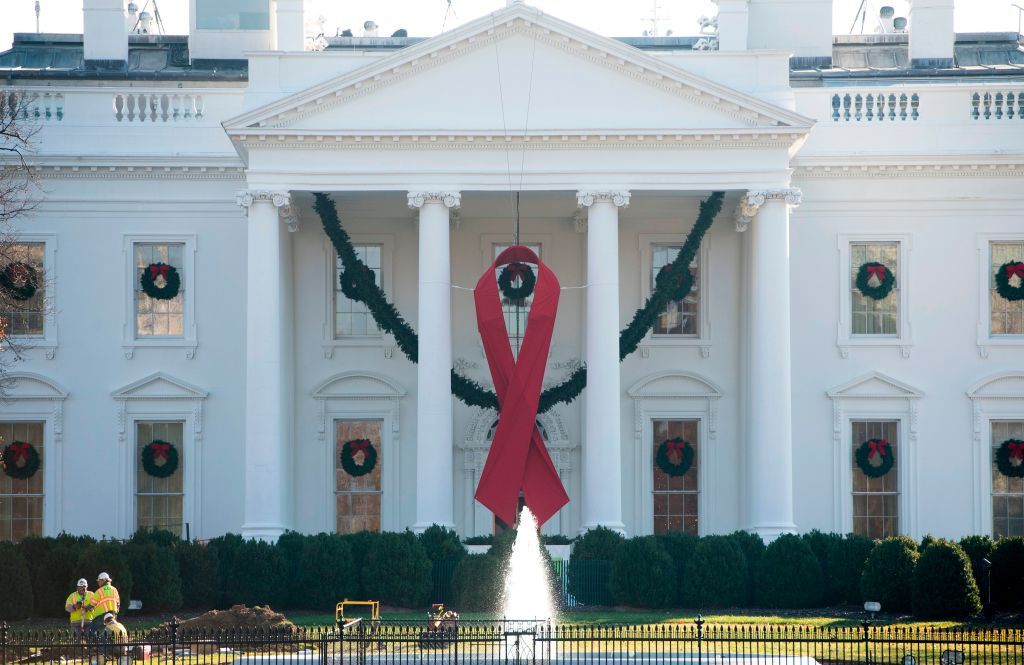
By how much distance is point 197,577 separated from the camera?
33812mm

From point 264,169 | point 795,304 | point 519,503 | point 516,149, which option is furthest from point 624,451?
point 264,169

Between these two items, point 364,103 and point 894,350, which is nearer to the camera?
point 364,103

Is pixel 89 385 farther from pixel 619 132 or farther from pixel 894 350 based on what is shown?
pixel 894 350

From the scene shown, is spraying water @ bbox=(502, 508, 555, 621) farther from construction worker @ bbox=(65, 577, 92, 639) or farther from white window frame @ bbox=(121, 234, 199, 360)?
white window frame @ bbox=(121, 234, 199, 360)

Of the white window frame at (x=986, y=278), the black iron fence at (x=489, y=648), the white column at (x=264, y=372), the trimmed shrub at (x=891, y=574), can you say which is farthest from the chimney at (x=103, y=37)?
the trimmed shrub at (x=891, y=574)

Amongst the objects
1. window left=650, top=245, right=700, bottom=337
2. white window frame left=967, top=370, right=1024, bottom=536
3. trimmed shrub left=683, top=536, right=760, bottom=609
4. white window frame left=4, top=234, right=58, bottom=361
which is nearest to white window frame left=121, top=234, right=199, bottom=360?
white window frame left=4, top=234, right=58, bottom=361

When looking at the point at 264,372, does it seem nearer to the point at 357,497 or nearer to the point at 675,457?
the point at 357,497

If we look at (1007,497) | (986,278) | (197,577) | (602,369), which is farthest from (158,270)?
(1007,497)

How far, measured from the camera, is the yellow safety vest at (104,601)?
27.2 metres

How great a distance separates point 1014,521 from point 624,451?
30.7 feet

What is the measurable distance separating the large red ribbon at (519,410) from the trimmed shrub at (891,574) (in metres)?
6.90

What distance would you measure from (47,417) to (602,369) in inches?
532

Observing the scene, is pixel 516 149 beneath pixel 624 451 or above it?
above

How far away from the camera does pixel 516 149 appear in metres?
A: 37.4
